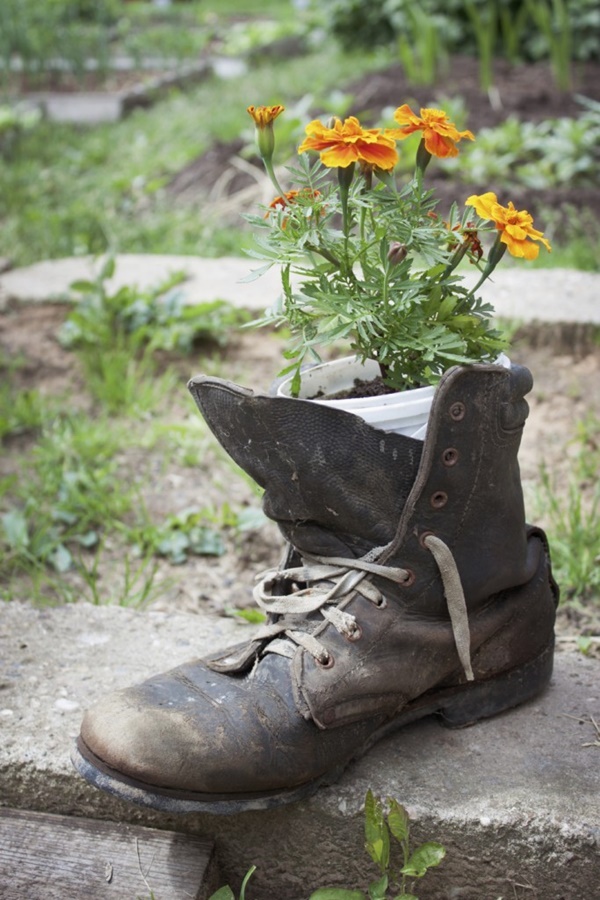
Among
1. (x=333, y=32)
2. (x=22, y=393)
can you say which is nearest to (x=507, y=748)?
(x=22, y=393)

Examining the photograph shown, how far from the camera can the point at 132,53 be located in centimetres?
843

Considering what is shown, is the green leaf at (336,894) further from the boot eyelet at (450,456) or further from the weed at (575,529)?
the weed at (575,529)

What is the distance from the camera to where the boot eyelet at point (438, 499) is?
131 centimetres

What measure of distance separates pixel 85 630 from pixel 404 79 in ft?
16.8

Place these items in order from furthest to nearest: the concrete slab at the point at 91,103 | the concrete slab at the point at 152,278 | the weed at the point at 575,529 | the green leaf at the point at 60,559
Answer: the concrete slab at the point at 91,103, the concrete slab at the point at 152,278, the green leaf at the point at 60,559, the weed at the point at 575,529

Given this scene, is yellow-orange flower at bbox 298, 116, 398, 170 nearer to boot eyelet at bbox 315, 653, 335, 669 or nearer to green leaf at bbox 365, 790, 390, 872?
boot eyelet at bbox 315, 653, 335, 669

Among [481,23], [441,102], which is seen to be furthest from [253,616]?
[481,23]

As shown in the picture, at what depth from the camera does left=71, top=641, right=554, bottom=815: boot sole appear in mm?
1254

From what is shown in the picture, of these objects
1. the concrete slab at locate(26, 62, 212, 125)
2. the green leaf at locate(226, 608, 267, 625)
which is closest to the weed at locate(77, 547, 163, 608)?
the green leaf at locate(226, 608, 267, 625)

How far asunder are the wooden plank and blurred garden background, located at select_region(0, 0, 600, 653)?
0.62m

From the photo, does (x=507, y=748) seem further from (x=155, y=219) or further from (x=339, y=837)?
(x=155, y=219)

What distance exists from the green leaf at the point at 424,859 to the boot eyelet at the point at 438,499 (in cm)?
43

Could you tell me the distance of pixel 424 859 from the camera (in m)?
1.27

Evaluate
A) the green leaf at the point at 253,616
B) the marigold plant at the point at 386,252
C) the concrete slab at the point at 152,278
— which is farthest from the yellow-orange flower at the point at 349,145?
the concrete slab at the point at 152,278
